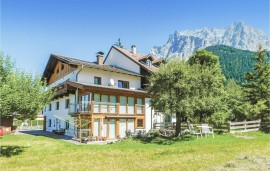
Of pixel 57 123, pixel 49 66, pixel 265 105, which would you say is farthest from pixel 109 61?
pixel 265 105

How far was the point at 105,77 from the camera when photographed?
32344 millimetres

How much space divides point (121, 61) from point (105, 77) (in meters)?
7.70

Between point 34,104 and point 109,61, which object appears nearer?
point 34,104

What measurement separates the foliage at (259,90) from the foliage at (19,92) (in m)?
22.6

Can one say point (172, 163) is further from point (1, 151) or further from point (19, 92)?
point (1, 151)

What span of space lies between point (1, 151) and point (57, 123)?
51.5ft

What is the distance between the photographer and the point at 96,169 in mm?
12742

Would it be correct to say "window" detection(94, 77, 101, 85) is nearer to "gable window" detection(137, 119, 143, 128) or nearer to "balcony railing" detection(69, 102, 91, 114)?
"balcony railing" detection(69, 102, 91, 114)

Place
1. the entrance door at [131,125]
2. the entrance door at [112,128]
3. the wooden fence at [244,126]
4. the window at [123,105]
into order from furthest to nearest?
1. the entrance door at [131,125]
2. the window at [123,105]
3. the entrance door at [112,128]
4. the wooden fence at [244,126]

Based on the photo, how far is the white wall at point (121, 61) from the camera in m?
37.1

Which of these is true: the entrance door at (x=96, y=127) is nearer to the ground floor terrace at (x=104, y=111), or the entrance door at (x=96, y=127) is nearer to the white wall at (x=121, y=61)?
the ground floor terrace at (x=104, y=111)

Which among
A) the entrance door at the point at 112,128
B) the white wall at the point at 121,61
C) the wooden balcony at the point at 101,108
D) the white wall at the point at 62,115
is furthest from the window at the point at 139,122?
the white wall at the point at 121,61

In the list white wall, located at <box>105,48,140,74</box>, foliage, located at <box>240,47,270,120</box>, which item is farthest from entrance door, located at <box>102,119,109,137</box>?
foliage, located at <box>240,47,270,120</box>

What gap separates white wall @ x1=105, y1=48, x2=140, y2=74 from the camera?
3712 cm
